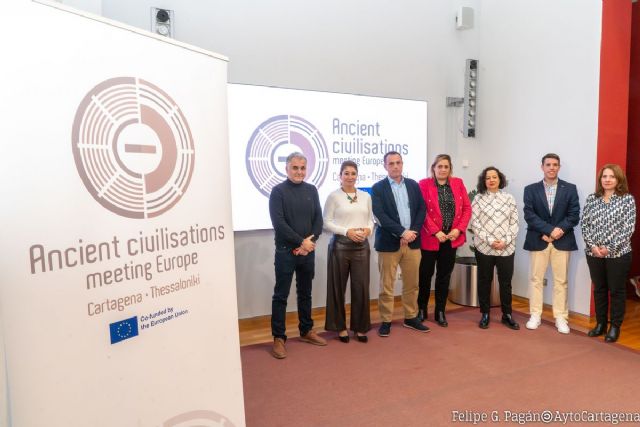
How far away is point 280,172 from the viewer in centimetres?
415

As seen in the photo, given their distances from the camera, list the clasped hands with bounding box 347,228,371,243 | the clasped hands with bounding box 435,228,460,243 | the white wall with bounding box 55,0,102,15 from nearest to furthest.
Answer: the white wall with bounding box 55,0,102,15, the clasped hands with bounding box 347,228,371,243, the clasped hands with bounding box 435,228,460,243

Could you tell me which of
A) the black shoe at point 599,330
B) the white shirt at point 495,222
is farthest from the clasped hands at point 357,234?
the black shoe at point 599,330

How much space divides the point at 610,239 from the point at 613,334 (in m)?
0.79

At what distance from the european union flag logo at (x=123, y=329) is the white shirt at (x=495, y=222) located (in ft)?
10.6

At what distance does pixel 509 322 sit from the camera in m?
3.98

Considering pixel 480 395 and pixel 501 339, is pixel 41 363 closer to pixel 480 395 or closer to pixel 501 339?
pixel 480 395

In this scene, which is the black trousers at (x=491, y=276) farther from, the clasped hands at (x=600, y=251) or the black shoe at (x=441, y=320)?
the clasped hands at (x=600, y=251)

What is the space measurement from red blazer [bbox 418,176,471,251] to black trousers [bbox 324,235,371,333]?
623mm

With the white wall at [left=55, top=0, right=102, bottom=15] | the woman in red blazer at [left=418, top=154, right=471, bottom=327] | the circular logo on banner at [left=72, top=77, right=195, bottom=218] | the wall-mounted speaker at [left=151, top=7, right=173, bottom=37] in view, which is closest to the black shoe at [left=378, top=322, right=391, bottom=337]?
the woman in red blazer at [left=418, top=154, right=471, bottom=327]

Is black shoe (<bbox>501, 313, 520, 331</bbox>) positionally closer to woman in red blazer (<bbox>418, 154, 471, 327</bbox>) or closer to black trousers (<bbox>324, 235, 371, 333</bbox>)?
woman in red blazer (<bbox>418, 154, 471, 327</bbox>)

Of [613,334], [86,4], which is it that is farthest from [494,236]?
[86,4]

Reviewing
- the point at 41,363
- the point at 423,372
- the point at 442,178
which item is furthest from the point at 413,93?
the point at 41,363

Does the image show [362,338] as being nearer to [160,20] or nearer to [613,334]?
[613,334]

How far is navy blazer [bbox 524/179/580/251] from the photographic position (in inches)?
149
